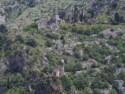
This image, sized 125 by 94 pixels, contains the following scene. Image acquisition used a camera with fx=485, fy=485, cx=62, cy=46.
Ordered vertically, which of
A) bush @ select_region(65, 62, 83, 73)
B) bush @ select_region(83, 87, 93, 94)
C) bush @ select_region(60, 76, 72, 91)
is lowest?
bush @ select_region(65, 62, 83, 73)

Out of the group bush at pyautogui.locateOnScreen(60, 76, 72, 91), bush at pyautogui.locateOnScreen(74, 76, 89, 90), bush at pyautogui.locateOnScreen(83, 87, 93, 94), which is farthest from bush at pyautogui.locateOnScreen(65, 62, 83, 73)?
bush at pyautogui.locateOnScreen(60, 76, 72, 91)

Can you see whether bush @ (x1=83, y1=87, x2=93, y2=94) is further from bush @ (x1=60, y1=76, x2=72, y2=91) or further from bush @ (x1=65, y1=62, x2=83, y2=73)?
bush @ (x1=65, y1=62, x2=83, y2=73)

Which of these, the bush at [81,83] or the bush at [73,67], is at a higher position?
the bush at [81,83]

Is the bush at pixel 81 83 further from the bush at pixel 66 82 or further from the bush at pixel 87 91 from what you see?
the bush at pixel 66 82

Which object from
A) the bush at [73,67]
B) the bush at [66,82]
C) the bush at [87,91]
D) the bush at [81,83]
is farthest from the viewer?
the bush at [73,67]

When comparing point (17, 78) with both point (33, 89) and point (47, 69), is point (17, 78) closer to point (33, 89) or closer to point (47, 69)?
point (47, 69)

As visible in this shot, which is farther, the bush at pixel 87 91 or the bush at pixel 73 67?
the bush at pixel 73 67

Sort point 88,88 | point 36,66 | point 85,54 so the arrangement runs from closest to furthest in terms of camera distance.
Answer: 1. point 88,88
2. point 36,66
3. point 85,54

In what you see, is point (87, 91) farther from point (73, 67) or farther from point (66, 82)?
point (73, 67)

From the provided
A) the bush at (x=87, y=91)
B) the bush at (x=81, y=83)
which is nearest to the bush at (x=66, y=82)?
the bush at (x=81, y=83)

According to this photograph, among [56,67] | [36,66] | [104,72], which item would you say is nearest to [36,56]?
[36,66]

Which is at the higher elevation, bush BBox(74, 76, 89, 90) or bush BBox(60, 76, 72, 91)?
bush BBox(60, 76, 72, 91)
